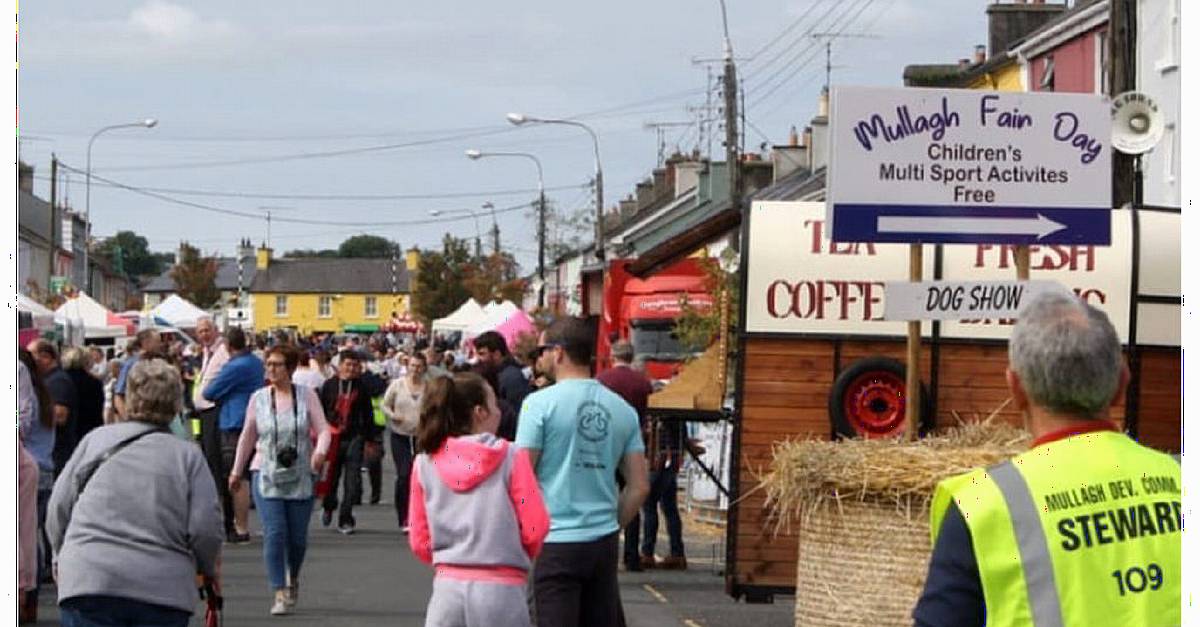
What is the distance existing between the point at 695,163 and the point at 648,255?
6829cm

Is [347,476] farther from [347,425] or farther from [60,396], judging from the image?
[60,396]

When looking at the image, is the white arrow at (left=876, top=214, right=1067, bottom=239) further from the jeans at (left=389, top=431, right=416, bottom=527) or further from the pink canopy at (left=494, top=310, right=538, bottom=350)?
the pink canopy at (left=494, top=310, right=538, bottom=350)

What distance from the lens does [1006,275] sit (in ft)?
40.7

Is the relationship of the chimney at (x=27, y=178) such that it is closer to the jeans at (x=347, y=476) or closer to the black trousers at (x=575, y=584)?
the jeans at (x=347, y=476)

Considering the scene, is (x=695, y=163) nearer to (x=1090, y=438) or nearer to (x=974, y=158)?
(x=974, y=158)

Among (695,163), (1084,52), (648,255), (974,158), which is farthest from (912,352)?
(695,163)

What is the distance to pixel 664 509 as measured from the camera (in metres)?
17.5

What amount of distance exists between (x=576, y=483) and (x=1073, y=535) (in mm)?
4931

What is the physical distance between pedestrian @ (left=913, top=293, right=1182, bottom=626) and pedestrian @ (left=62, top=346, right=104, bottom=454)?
42.6 feet

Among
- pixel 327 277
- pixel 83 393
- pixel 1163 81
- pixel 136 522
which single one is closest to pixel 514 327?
pixel 1163 81

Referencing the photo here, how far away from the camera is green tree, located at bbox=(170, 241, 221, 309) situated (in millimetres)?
144500

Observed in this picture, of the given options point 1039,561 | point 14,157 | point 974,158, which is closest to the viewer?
point 1039,561

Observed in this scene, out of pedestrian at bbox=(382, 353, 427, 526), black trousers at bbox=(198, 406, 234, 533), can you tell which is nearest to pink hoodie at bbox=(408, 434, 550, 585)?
black trousers at bbox=(198, 406, 234, 533)

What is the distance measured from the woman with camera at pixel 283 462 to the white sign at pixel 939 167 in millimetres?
5303
